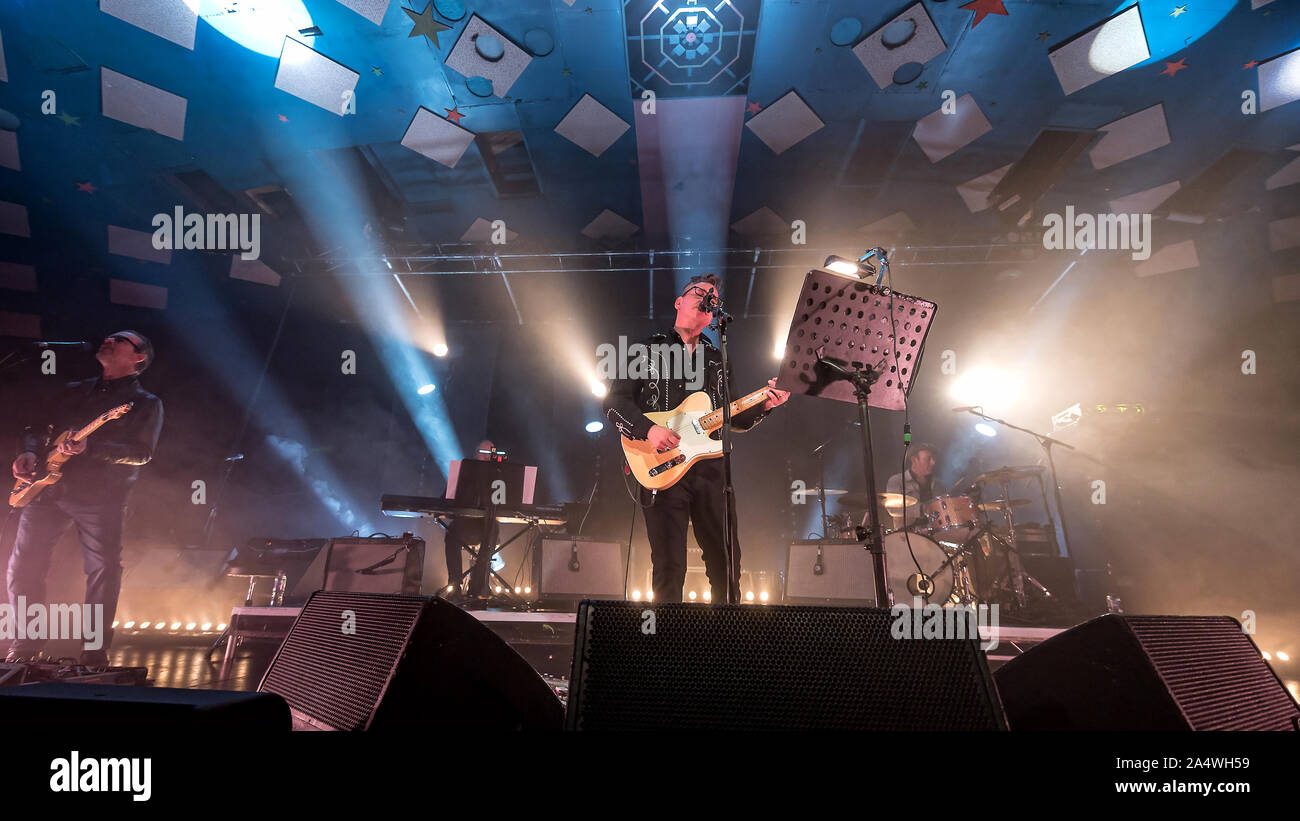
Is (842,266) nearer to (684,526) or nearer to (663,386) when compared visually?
(663,386)

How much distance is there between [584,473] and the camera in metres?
9.07

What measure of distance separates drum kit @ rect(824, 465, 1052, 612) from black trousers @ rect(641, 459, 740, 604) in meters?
2.03

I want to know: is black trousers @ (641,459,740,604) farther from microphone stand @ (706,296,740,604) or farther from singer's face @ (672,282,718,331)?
singer's face @ (672,282,718,331)

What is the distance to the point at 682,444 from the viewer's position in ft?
10.9

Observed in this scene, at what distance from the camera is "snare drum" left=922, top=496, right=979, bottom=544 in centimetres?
549

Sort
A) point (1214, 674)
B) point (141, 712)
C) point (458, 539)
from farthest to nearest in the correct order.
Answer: point (458, 539) → point (1214, 674) → point (141, 712)

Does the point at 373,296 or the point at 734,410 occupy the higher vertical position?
the point at 373,296

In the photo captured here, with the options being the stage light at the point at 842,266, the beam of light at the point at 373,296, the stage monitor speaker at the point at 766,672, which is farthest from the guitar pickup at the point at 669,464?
the beam of light at the point at 373,296

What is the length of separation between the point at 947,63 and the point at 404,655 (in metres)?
6.38

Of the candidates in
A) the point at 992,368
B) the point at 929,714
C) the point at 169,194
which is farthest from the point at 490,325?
the point at 929,714

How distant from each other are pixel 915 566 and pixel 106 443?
6787mm

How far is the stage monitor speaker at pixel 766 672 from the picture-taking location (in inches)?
50.6

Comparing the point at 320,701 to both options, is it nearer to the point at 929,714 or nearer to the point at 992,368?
the point at 929,714

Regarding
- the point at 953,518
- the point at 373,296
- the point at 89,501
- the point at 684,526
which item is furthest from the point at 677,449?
the point at 373,296
